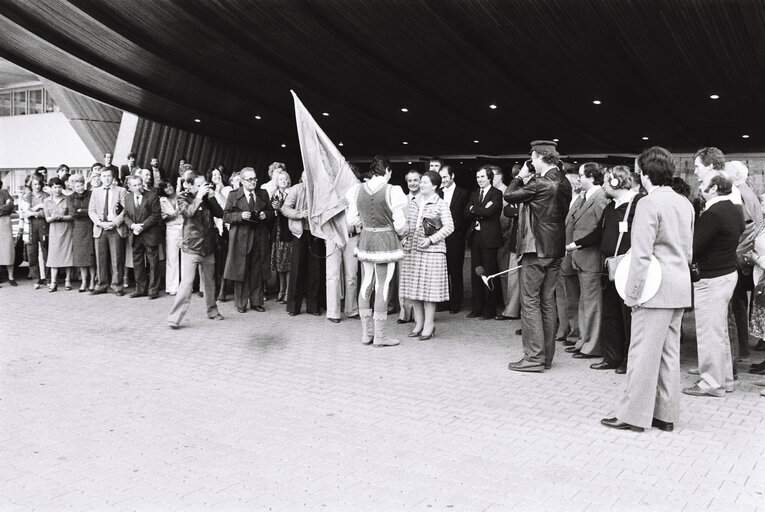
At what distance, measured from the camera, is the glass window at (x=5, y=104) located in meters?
30.0

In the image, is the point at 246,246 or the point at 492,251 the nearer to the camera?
the point at 492,251

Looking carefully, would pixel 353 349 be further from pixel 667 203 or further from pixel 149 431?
pixel 667 203

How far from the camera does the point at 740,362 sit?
6.54m

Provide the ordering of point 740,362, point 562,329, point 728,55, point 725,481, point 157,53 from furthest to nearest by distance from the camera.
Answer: point 157,53
point 728,55
point 562,329
point 740,362
point 725,481

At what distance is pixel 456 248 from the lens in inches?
359

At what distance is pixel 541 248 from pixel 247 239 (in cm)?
451

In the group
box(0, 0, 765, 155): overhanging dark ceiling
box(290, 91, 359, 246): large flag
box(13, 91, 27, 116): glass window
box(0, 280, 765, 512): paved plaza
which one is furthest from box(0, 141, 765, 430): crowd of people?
box(13, 91, 27, 116): glass window

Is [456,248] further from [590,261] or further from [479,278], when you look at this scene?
[590,261]

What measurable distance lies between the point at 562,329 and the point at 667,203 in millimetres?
3283

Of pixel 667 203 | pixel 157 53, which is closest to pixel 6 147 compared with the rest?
pixel 157 53

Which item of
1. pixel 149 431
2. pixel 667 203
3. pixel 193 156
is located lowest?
pixel 149 431

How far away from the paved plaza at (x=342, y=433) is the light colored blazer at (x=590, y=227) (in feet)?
3.07

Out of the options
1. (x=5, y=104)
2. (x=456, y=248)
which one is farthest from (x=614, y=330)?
(x=5, y=104)

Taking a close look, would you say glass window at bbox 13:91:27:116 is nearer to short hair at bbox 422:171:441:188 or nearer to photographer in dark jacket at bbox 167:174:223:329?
photographer in dark jacket at bbox 167:174:223:329
